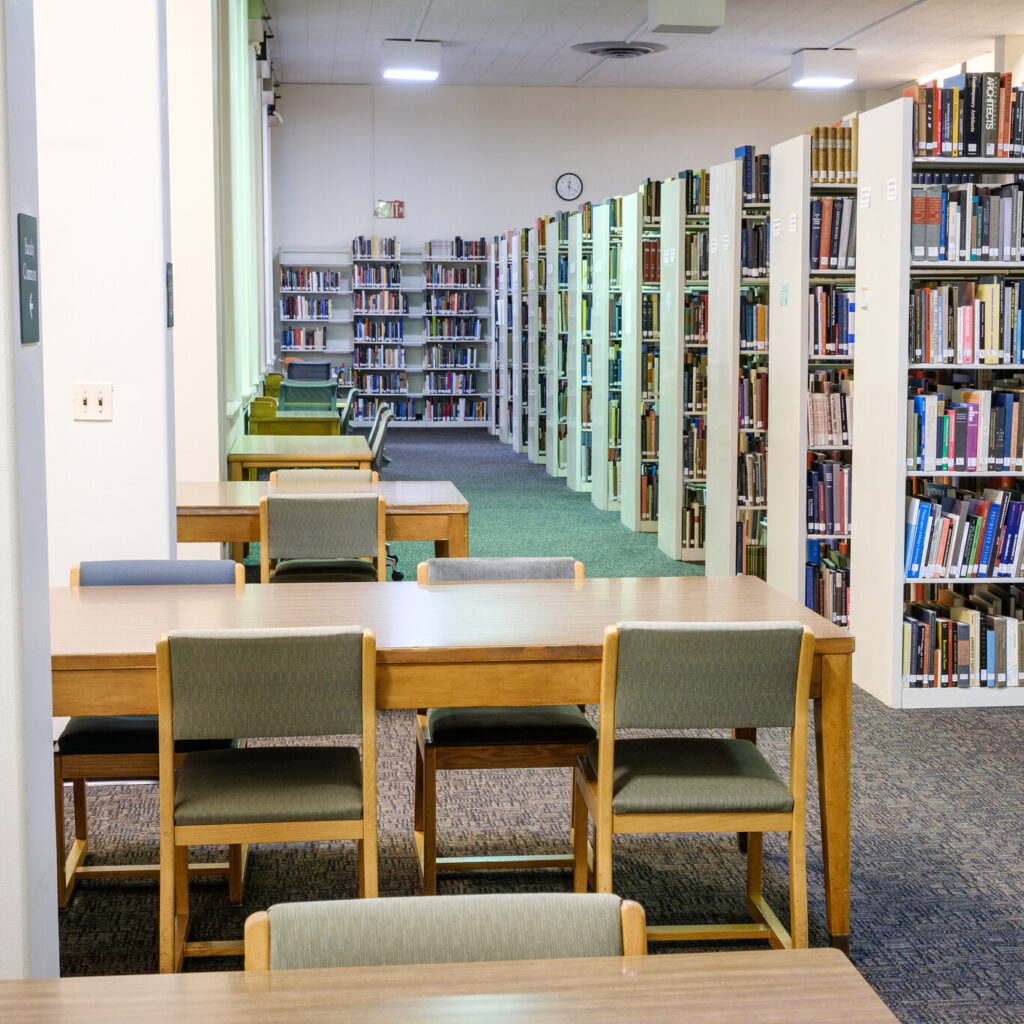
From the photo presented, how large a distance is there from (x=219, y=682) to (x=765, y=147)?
1586cm

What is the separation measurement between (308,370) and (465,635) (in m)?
12.3

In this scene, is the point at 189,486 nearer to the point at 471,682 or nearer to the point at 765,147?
the point at 471,682

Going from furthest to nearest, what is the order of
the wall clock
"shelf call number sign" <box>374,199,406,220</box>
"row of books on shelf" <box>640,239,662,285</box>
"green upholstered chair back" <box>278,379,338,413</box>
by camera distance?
the wall clock, "shelf call number sign" <box>374,199,406,220</box>, "green upholstered chair back" <box>278,379,338,413</box>, "row of books on shelf" <box>640,239,662,285</box>

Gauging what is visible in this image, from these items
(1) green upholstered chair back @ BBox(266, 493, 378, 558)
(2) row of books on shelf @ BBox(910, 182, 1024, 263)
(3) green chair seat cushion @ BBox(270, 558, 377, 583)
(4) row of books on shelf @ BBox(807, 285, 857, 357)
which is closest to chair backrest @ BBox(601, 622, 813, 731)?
(1) green upholstered chair back @ BBox(266, 493, 378, 558)

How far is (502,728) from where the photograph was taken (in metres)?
3.24

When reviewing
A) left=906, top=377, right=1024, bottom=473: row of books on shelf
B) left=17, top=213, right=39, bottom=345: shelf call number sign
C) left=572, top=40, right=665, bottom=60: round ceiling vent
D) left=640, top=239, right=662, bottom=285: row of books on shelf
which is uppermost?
left=572, top=40, right=665, bottom=60: round ceiling vent

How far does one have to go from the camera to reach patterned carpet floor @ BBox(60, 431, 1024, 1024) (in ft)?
10.0

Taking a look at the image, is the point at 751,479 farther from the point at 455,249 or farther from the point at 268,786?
the point at 455,249

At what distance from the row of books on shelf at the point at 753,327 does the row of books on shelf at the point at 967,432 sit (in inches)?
74.5

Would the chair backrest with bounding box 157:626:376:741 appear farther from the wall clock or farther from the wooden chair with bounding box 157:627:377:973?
the wall clock

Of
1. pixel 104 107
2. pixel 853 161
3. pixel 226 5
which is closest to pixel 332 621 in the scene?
pixel 104 107

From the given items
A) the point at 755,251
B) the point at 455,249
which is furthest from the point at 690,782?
the point at 455,249

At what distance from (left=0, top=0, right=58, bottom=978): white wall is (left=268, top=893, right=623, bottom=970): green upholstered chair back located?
2.03ft

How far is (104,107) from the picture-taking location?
4.11 m
